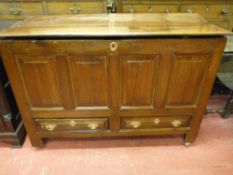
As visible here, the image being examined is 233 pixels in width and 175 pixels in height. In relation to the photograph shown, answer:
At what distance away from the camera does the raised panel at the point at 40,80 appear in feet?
3.38

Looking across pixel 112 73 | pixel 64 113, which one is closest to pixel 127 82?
pixel 112 73

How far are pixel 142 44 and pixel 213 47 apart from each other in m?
0.39

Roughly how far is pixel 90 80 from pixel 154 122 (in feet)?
1.77

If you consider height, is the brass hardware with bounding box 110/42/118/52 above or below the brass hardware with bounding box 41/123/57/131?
above

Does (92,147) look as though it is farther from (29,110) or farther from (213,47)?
(213,47)

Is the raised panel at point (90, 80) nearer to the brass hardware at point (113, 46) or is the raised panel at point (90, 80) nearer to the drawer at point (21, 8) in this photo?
the brass hardware at point (113, 46)

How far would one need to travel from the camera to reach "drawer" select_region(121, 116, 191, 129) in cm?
129

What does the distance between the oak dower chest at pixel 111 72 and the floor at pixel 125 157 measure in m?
0.15

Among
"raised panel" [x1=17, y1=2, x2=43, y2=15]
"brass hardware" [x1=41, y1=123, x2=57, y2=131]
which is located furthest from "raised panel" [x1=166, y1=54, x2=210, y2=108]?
"raised panel" [x1=17, y1=2, x2=43, y2=15]

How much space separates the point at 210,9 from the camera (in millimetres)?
1896

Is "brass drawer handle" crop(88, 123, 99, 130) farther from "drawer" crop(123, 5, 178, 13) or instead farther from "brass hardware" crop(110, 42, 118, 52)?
"drawer" crop(123, 5, 178, 13)

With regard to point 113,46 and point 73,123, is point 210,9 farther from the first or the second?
point 73,123

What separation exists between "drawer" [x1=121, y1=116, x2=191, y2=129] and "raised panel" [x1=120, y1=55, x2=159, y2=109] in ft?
0.39

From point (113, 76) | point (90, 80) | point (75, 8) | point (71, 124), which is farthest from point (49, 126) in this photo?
point (75, 8)
